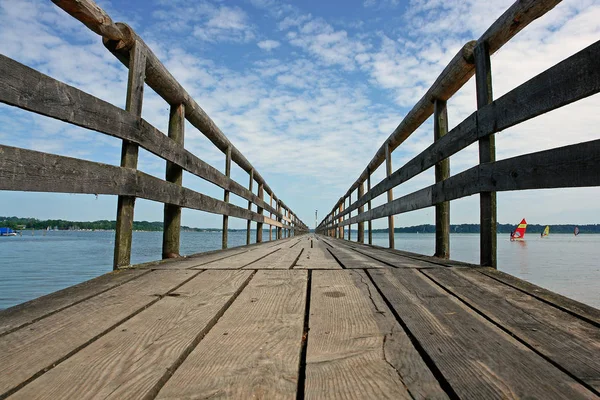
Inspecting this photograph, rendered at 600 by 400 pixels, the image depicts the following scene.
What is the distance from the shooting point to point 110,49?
2.20 metres

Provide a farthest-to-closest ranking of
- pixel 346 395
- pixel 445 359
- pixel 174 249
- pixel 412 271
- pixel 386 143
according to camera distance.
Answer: pixel 386 143, pixel 174 249, pixel 412 271, pixel 445 359, pixel 346 395

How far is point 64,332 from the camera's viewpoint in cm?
114

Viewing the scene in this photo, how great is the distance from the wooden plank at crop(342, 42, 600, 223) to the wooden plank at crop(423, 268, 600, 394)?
0.88 meters

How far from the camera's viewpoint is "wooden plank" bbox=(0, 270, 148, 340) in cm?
123

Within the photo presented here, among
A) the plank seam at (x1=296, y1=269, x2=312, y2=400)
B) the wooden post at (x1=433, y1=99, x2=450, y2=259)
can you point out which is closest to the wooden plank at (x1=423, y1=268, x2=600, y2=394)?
the plank seam at (x1=296, y1=269, x2=312, y2=400)

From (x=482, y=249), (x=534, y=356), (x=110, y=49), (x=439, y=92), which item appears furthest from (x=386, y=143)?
(x=534, y=356)

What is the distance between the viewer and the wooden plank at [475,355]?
79 cm

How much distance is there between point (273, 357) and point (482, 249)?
6.00ft

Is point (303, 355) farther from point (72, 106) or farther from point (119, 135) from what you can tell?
point (119, 135)

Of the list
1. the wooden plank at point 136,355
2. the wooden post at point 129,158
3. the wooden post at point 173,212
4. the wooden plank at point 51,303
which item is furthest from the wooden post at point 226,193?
the wooden plank at point 136,355

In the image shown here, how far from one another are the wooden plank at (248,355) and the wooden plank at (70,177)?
3.33ft

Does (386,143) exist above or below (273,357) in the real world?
above

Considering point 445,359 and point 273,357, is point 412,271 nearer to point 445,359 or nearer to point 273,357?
point 445,359

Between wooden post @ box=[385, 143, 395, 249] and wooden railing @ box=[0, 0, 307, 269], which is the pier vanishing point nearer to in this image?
wooden railing @ box=[0, 0, 307, 269]
